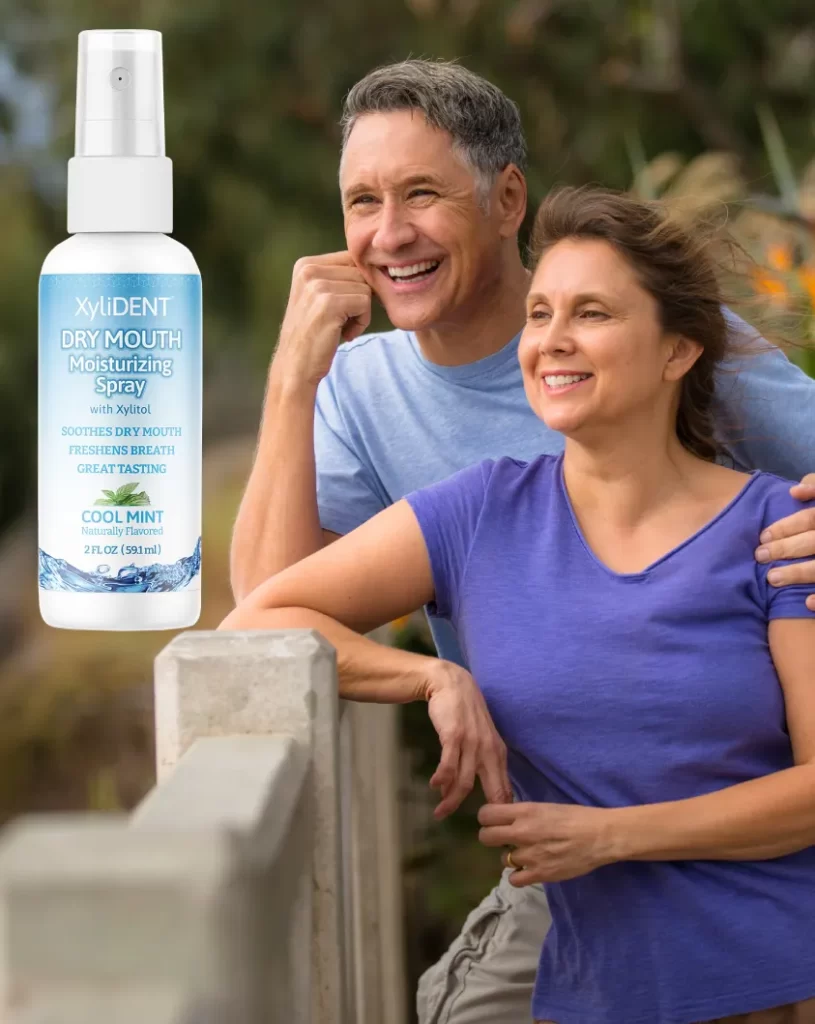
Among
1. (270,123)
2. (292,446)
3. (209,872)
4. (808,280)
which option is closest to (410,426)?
(292,446)

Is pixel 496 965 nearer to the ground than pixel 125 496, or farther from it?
nearer to the ground

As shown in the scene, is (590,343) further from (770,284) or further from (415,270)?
(770,284)

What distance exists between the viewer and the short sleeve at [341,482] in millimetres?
1895

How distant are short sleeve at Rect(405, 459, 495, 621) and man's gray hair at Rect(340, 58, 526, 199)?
0.46 meters

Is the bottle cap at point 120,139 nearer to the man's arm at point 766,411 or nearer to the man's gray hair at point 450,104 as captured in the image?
the man's gray hair at point 450,104

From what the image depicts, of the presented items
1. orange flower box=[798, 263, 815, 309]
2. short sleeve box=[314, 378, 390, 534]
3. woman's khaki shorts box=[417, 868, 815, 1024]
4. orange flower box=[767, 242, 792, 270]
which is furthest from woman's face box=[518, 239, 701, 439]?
orange flower box=[767, 242, 792, 270]

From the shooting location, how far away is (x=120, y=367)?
51.6 inches

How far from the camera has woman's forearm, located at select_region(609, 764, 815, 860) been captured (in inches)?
52.6

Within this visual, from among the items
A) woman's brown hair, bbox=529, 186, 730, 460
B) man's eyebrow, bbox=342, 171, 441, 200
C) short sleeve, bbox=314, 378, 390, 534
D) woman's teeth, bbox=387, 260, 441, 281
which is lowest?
short sleeve, bbox=314, 378, 390, 534

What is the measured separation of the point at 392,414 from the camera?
1.90 m

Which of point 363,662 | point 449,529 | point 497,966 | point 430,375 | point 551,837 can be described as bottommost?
point 497,966

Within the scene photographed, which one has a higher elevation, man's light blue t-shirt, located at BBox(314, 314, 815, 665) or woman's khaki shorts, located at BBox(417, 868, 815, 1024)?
man's light blue t-shirt, located at BBox(314, 314, 815, 665)

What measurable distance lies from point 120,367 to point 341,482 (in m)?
0.63

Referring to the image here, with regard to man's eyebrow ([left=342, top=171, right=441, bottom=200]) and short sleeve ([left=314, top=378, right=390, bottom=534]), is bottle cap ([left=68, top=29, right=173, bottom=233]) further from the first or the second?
short sleeve ([left=314, top=378, right=390, bottom=534])
